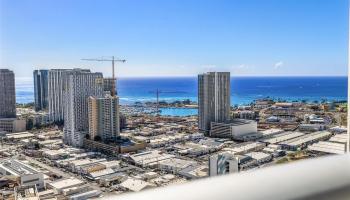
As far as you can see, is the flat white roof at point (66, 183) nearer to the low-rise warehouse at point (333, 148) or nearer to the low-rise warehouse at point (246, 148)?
the low-rise warehouse at point (333, 148)

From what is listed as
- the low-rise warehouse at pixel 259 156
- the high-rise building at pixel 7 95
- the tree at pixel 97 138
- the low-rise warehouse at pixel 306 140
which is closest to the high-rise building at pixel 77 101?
the tree at pixel 97 138

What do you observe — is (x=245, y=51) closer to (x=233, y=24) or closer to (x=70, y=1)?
(x=233, y=24)

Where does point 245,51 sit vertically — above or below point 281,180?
above

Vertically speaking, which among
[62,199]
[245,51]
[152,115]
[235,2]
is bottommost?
[62,199]

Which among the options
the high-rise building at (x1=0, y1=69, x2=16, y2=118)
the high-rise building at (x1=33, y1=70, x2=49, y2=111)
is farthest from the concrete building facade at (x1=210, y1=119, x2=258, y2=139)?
the high-rise building at (x1=0, y1=69, x2=16, y2=118)

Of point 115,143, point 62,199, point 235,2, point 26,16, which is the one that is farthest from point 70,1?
point 115,143

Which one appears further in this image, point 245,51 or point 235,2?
point 245,51

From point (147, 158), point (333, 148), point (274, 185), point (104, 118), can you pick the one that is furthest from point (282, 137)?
point (274, 185)
